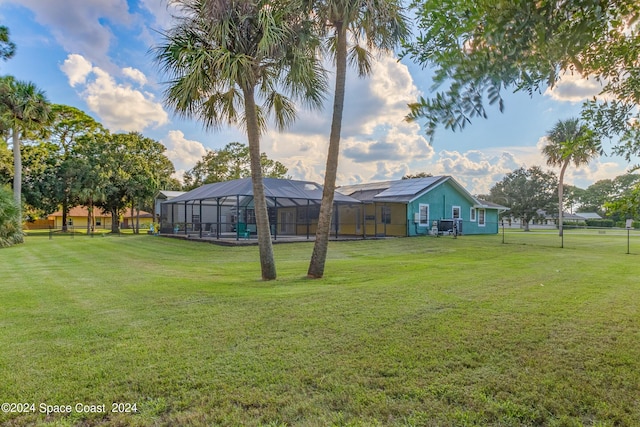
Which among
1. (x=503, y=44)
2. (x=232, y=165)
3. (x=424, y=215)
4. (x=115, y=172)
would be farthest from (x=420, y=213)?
(x=115, y=172)

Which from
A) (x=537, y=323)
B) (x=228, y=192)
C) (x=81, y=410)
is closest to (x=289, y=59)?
(x=537, y=323)

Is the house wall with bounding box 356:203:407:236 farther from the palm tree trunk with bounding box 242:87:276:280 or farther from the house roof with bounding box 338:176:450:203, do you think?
the palm tree trunk with bounding box 242:87:276:280

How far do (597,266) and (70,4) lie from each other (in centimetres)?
1602

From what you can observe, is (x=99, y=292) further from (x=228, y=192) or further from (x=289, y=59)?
(x=228, y=192)

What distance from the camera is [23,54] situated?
46.6ft

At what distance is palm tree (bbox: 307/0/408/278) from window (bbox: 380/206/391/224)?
14816 millimetres

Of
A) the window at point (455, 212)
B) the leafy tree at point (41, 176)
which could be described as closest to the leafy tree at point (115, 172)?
the leafy tree at point (41, 176)

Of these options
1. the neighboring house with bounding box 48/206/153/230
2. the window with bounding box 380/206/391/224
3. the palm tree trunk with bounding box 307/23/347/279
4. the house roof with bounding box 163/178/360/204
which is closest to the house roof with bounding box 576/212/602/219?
the window with bounding box 380/206/391/224

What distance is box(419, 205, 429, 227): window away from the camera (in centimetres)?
2314

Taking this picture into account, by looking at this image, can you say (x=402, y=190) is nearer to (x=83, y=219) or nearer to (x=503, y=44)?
(x=503, y=44)

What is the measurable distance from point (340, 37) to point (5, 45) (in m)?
13.1

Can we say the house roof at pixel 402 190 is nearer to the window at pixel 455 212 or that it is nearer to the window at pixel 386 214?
the window at pixel 386 214

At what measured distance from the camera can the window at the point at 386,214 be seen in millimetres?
22766

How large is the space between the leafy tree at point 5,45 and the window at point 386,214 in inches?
738
